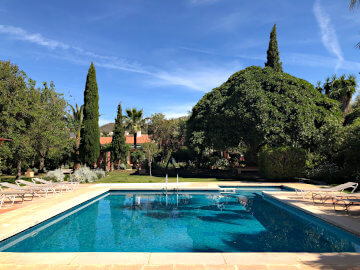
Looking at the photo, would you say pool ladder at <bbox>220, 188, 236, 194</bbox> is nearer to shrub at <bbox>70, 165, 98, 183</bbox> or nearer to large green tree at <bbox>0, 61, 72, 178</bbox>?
shrub at <bbox>70, 165, 98, 183</bbox>

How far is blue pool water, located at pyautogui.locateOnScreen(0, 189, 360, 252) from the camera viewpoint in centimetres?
697

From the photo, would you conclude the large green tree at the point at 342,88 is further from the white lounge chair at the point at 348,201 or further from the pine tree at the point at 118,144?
the pine tree at the point at 118,144

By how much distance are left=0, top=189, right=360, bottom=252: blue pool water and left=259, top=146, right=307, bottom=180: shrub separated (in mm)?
7929

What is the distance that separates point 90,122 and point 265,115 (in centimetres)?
1699

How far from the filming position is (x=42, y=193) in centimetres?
1391

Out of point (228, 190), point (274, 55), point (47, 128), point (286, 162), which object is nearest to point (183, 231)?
point (228, 190)

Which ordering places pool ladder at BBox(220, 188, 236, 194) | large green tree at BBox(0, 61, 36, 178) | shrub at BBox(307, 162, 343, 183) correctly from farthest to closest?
shrub at BBox(307, 162, 343, 183)
pool ladder at BBox(220, 188, 236, 194)
large green tree at BBox(0, 61, 36, 178)

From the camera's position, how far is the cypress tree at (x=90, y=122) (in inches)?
1035

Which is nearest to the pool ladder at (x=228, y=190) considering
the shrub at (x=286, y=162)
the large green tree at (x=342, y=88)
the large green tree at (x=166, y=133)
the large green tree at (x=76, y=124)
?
the shrub at (x=286, y=162)

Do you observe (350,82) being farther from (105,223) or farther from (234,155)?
(105,223)

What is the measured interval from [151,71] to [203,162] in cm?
1311

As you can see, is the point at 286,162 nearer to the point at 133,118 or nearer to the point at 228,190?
the point at 228,190

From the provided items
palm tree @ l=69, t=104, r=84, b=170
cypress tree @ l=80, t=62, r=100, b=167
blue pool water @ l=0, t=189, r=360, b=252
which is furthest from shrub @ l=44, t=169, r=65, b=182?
blue pool water @ l=0, t=189, r=360, b=252

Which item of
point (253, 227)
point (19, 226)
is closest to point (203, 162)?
point (253, 227)
